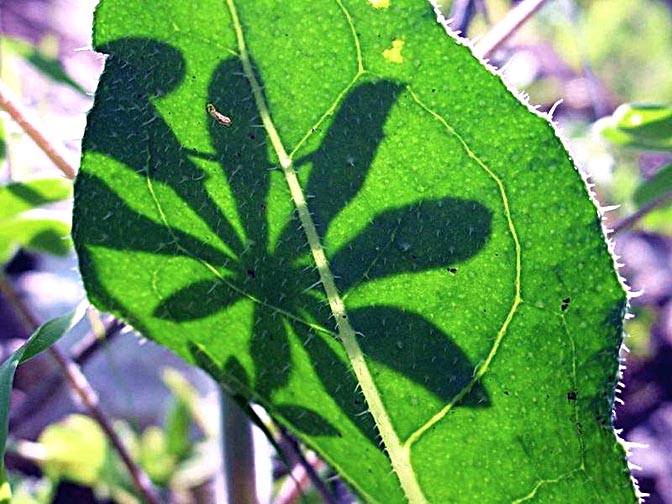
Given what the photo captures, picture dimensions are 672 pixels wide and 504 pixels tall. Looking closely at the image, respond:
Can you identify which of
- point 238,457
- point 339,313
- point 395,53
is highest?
point 395,53

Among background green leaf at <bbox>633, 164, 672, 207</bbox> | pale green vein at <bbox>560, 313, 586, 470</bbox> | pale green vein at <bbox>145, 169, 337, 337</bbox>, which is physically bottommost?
pale green vein at <bbox>560, 313, 586, 470</bbox>

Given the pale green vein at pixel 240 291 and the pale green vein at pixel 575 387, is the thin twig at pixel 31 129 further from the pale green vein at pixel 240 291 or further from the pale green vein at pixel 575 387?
the pale green vein at pixel 575 387

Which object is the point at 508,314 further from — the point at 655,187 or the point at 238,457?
the point at 655,187

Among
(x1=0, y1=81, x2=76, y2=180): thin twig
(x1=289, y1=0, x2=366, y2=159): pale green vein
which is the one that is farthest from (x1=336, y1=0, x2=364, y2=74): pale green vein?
(x1=0, y1=81, x2=76, y2=180): thin twig

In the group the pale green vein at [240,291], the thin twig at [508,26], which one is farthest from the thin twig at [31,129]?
the thin twig at [508,26]

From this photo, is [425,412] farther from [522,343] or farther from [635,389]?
[635,389]

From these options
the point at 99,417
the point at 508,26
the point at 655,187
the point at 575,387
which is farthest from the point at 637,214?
the point at 99,417

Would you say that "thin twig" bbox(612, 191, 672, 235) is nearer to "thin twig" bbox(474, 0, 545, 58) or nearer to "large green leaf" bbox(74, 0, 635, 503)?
"thin twig" bbox(474, 0, 545, 58)

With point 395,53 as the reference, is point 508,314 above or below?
below
